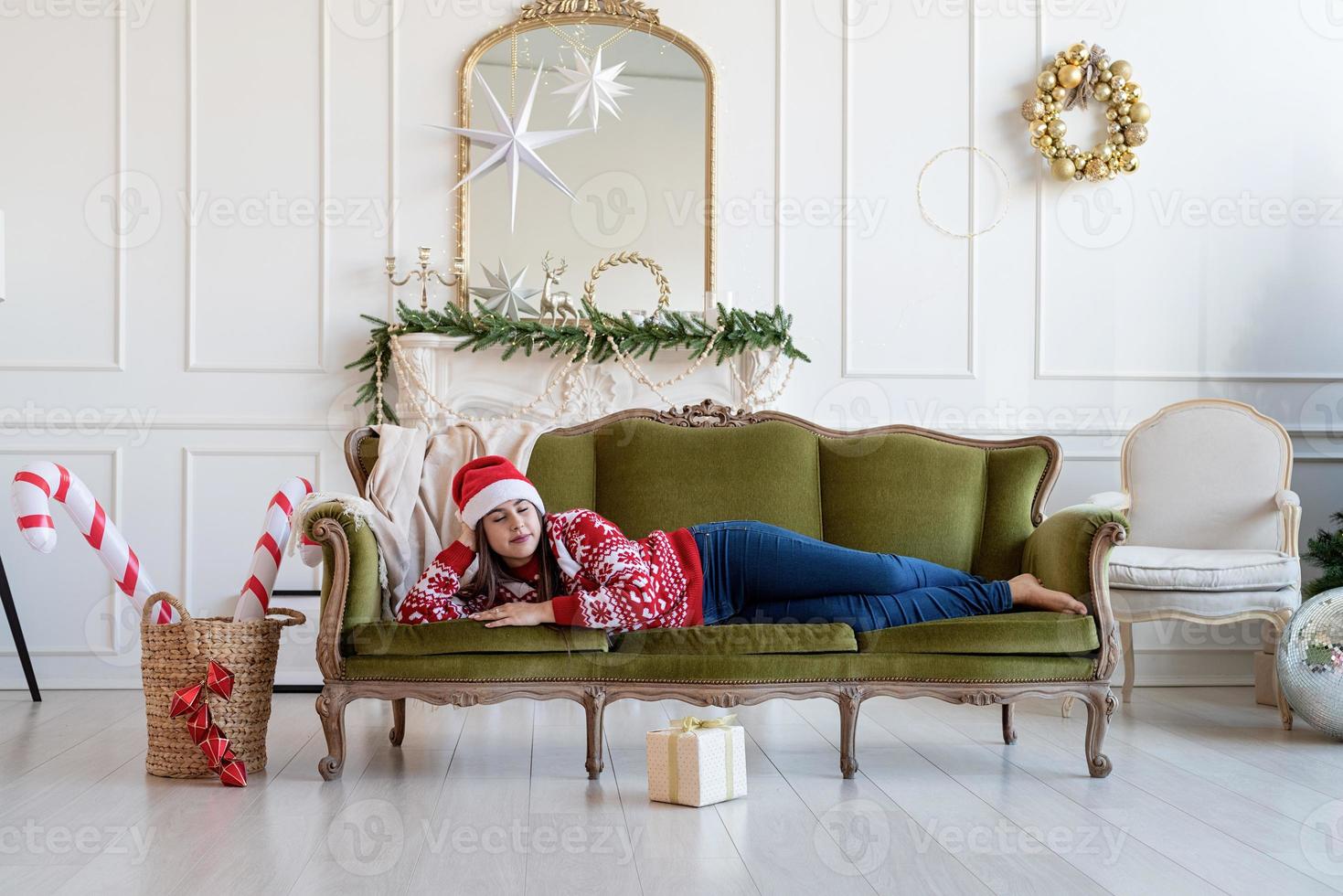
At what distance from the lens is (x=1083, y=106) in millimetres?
4531

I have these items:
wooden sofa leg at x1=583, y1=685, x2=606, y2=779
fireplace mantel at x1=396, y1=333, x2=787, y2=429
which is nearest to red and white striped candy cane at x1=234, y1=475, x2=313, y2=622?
wooden sofa leg at x1=583, y1=685, x2=606, y2=779

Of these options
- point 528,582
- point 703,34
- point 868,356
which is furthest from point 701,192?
point 528,582

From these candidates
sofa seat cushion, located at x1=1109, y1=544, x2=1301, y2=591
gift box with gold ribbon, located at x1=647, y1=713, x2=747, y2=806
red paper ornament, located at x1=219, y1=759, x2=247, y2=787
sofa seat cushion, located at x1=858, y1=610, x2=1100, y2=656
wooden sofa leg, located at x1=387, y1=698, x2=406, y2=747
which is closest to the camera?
gift box with gold ribbon, located at x1=647, y1=713, x2=747, y2=806

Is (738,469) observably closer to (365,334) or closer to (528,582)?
(528,582)

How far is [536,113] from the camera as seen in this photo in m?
4.40

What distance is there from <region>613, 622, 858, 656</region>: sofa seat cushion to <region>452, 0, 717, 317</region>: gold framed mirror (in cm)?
184

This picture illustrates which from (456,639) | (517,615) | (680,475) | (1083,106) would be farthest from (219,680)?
(1083,106)

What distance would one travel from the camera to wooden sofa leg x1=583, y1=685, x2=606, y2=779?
9.28 ft

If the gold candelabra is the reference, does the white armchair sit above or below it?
below

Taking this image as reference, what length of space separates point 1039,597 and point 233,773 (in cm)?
207

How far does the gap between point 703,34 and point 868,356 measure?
4.61 ft

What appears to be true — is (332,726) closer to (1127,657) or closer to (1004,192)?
(1127,657)

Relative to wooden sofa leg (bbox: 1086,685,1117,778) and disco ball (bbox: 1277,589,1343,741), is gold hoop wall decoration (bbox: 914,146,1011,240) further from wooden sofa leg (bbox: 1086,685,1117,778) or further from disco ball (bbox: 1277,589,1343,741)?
wooden sofa leg (bbox: 1086,685,1117,778)

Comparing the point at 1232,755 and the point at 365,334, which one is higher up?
the point at 365,334
